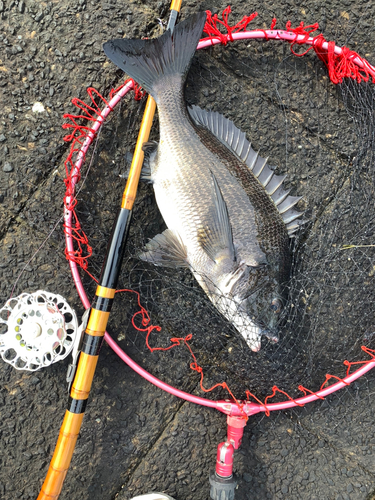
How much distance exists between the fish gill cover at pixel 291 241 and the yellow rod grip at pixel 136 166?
25 cm

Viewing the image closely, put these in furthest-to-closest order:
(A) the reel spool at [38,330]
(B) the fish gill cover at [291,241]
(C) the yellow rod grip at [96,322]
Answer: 1. (B) the fish gill cover at [291,241]
2. (A) the reel spool at [38,330]
3. (C) the yellow rod grip at [96,322]

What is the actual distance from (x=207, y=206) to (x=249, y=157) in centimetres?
38

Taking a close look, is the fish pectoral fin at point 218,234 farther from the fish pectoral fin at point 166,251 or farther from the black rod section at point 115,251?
the black rod section at point 115,251

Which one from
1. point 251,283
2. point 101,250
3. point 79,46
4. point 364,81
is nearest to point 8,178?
point 101,250

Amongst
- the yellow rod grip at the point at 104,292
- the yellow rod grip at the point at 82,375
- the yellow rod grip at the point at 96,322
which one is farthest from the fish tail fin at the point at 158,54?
the yellow rod grip at the point at 82,375

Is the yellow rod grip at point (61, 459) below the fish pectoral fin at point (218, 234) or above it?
below

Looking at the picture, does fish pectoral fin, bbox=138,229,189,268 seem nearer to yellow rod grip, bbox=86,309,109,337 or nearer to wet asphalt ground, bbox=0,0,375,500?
yellow rod grip, bbox=86,309,109,337

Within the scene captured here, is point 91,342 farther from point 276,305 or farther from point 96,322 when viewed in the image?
point 276,305

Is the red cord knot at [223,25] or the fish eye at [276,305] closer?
the fish eye at [276,305]

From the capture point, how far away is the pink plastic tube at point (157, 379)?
6.21ft

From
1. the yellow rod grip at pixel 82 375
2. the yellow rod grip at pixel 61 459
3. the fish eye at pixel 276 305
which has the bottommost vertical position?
the yellow rod grip at pixel 61 459

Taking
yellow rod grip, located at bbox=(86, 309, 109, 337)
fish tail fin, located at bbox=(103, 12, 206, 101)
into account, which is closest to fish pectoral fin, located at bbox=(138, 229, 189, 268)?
yellow rod grip, located at bbox=(86, 309, 109, 337)

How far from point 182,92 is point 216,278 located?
96cm

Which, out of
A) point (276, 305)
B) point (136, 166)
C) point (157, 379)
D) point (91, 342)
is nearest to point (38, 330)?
point (91, 342)
